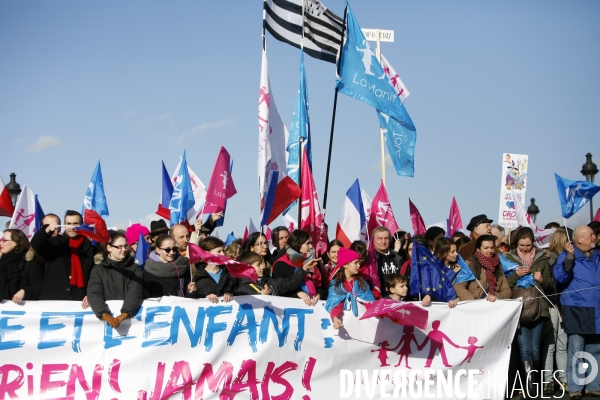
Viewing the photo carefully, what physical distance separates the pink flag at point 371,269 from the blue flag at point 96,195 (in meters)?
6.21

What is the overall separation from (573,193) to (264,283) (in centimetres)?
512

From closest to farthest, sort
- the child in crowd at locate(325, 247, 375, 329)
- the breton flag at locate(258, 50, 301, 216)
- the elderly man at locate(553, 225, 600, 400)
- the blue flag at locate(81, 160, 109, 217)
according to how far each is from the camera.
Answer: the child in crowd at locate(325, 247, 375, 329) → the elderly man at locate(553, 225, 600, 400) → the breton flag at locate(258, 50, 301, 216) → the blue flag at locate(81, 160, 109, 217)

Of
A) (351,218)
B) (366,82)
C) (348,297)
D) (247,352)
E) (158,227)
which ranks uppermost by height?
(366,82)

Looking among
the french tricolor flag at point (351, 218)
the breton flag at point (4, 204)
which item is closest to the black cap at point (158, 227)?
the french tricolor flag at point (351, 218)

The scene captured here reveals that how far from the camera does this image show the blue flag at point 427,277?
788cm

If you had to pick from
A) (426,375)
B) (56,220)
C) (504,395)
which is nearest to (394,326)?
(426,375)

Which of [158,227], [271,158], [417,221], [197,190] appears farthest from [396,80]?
[158,227]

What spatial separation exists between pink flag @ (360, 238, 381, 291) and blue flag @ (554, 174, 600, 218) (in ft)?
12.0

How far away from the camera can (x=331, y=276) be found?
7.48 m

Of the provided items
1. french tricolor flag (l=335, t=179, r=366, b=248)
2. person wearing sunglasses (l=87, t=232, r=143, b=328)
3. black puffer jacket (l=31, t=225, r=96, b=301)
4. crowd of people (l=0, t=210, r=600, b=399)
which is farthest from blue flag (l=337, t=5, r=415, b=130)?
black puffer jacket (l=31, t=225, r=96, b=301)

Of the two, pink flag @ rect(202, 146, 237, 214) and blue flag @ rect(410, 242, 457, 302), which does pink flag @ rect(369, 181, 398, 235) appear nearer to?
pink flag @ rect(202, 146, 237, 214)

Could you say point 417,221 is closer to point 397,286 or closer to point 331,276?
point 397,286

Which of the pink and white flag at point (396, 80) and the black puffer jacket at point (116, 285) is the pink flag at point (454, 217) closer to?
the pink and white flag at point (396, 80)

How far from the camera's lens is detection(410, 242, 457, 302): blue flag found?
7875 millimetres
